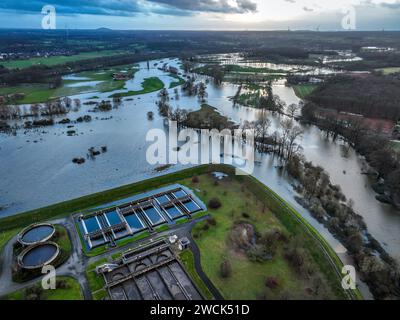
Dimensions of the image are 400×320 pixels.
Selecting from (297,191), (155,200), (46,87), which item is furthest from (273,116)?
(46,87)

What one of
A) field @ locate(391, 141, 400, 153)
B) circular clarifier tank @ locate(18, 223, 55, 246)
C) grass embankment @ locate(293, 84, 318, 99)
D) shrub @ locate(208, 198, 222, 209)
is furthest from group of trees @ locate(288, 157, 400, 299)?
grass embankment @ locate(293, 84, 318, 99)

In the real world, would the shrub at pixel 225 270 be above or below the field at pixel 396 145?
below

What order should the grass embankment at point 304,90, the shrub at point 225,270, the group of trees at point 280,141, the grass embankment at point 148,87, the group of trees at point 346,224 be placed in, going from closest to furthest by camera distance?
the group of trees at point 346,224
the shrub at point 225,270
the group of trees at point 280,141
the grass embankment at point 304,90
the grass embankment at point 148,87

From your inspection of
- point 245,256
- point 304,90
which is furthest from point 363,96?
point 245,256

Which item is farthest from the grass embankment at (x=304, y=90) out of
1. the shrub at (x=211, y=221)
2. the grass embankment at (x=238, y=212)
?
the shrub at (x=211, y=221)

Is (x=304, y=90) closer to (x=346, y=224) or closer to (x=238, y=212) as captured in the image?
(x=346, y=224)

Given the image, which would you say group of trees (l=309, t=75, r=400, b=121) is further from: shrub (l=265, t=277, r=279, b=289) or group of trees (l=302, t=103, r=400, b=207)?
Answer: shrub (l=265, t=277, r=279, b=289)

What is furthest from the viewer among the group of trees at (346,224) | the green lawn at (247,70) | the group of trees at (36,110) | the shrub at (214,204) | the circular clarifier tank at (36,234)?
the green lawn at (247,70)

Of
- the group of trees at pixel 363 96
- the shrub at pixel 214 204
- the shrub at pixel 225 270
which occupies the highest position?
the group of trees at pixel 363 96

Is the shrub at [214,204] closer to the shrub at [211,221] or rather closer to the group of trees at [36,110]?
the shrub at [211,221]
